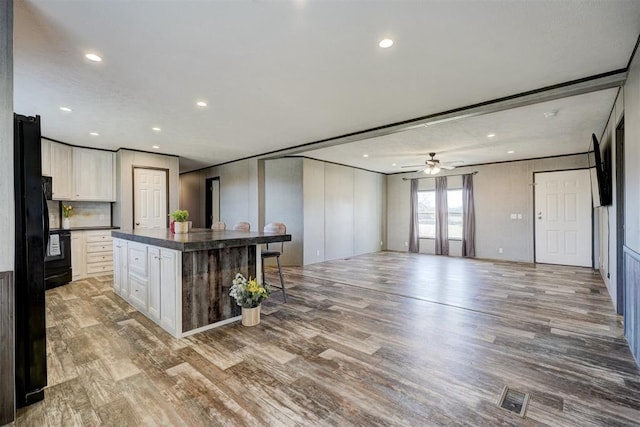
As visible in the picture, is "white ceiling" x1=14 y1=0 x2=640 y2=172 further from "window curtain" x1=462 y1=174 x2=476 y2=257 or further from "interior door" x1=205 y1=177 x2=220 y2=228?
"interior door" x1=205 y1=177 x2=220 y2=228

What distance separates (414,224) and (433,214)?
633 mm

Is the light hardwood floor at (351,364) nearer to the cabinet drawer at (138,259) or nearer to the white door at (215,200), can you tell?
the cabinet drawer at (138,259)

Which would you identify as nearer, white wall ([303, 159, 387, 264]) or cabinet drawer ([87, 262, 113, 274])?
cabinet drawer ([87, 262, 113, 274])

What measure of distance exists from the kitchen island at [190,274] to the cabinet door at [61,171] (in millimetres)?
3021

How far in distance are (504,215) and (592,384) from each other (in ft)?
20.3

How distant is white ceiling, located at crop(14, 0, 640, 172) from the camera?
202cm

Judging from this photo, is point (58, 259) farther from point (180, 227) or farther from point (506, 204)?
point (506, 204)

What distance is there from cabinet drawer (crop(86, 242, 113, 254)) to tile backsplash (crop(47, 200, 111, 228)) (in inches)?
32.0

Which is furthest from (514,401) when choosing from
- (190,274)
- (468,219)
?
(468,219)

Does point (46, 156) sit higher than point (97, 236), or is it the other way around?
point (46, 156)

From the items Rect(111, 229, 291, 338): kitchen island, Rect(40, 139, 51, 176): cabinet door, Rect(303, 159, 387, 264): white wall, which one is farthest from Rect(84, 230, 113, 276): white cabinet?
Rect(303, 159, 387, 264): white wall

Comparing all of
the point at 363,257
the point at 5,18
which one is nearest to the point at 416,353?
the point at 5,18

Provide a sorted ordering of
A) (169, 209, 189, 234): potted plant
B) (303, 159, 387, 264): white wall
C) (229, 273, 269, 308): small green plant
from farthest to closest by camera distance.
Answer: (303, 159, 387, 264): white wall → (169, 209, 189, 234): potted plant → (229, 273, 269, 308): small green plant

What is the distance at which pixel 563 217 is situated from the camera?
6.76 m
